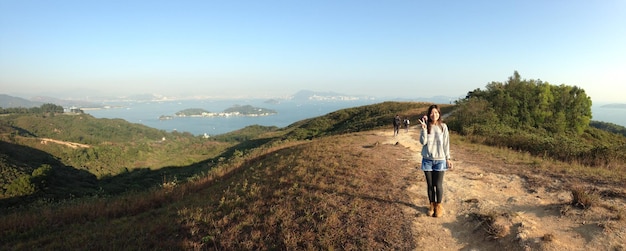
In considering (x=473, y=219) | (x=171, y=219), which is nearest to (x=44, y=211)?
(x=171, y=219)

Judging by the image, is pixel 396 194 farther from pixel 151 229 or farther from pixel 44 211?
pixel 44 211

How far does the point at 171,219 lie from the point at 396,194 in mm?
6637

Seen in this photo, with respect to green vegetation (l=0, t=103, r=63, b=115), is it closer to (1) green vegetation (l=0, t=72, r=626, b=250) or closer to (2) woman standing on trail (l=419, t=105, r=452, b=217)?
(1) green vegetation (l=0, t=72, r=626, b=250)

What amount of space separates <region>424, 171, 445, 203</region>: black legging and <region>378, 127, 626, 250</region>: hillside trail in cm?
56

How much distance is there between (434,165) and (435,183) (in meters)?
0.41

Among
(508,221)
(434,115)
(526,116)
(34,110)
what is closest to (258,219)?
(434,115)

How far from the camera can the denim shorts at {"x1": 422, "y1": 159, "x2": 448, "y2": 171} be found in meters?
6.38

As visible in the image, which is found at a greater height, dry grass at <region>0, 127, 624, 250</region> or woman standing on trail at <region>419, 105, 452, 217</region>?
woman standing on trail at <region>419, 105, 452, 217</region>

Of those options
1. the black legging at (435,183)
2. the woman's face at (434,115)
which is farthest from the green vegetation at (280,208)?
the woman's face at (434,115)

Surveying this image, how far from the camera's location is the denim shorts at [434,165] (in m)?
6.38

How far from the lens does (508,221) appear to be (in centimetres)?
594

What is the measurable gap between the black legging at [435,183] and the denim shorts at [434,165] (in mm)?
92

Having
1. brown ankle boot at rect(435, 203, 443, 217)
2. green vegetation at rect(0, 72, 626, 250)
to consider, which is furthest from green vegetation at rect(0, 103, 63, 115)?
brown ankle boot at rect(435, 203, 443, 217)

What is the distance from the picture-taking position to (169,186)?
42.9 feet
